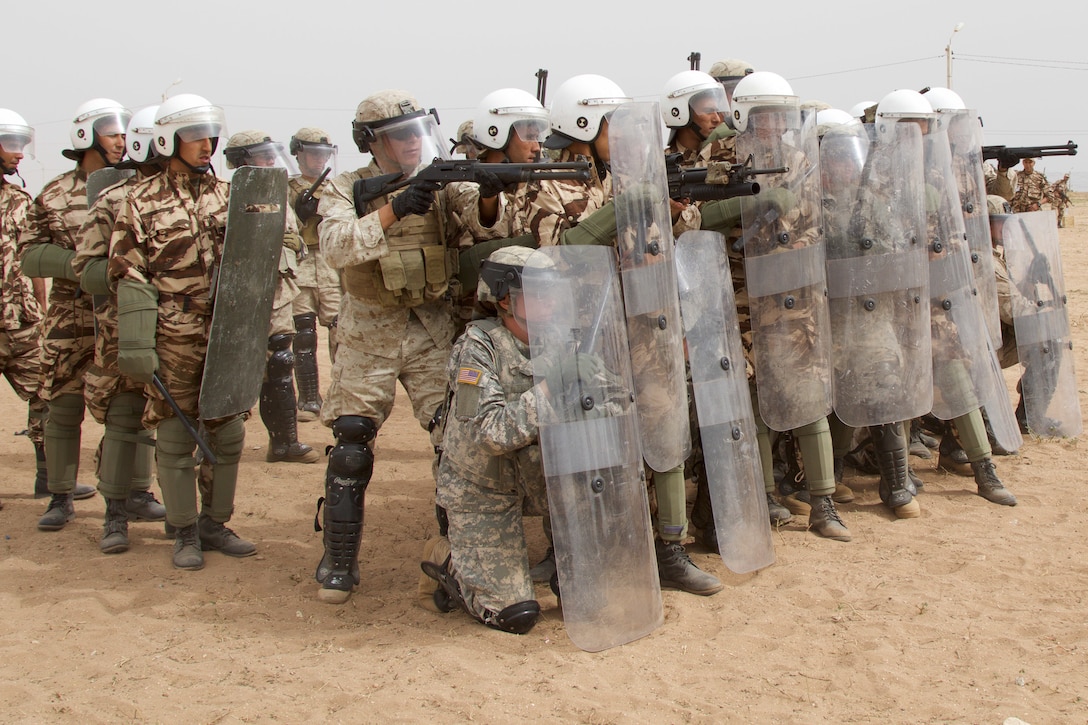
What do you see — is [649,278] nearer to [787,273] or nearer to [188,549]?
[787,273]

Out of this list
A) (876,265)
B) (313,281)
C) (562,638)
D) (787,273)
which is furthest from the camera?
(313,281)

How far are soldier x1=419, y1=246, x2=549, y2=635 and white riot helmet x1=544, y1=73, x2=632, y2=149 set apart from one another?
0.85 meters

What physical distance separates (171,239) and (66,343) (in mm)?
1257

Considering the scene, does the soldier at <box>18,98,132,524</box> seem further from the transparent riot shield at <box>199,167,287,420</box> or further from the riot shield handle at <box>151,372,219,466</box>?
the transparent riot shield at <box>199,167,287,420</box>

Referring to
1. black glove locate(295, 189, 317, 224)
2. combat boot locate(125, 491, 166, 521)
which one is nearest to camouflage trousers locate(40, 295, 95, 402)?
combat boot locate(125, 491, 166, 521)

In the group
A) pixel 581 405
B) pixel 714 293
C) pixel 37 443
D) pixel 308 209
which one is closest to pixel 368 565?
pixel 581 405

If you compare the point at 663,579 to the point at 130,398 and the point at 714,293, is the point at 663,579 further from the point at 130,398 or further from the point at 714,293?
the point at 130,398

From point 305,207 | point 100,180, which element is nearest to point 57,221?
point 100,180

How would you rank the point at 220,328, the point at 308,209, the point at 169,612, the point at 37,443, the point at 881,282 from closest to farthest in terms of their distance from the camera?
the point at 169,612 → the point at 220,328 → the point at 881,282 → the point at 37,443 → the point at 308,209

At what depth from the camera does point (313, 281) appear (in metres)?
8.41

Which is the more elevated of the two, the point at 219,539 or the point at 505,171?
the point at 505,171

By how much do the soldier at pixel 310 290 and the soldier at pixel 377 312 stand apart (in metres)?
3.67

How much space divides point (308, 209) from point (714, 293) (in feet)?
11.9

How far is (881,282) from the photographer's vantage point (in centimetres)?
516
